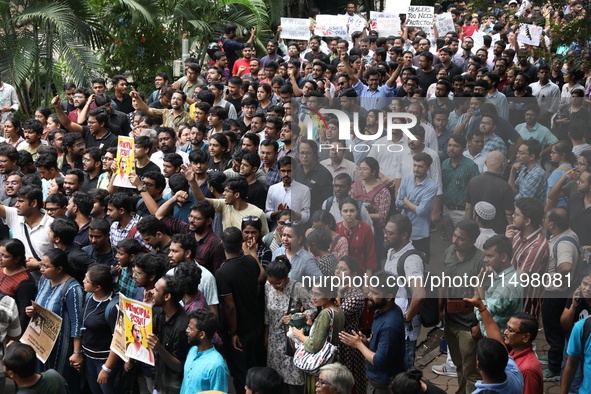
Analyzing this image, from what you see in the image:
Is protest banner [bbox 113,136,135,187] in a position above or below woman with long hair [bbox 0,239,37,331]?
above

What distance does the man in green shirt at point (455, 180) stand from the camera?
200 inches

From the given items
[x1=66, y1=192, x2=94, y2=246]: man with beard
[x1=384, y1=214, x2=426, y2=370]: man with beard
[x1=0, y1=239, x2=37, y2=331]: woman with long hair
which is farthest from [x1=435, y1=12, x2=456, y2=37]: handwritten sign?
[x1=0, y1=239, x2=37, y2=331]: woman with long hair

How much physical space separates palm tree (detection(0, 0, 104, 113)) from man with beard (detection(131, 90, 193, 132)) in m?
2.39

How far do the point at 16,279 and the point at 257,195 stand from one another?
2.39m

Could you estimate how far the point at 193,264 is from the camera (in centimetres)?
522

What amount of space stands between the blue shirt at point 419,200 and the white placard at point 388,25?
11277mm

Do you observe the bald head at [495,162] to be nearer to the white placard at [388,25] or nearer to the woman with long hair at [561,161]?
the woman with long hair at [561,161]

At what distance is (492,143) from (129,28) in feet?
33.8

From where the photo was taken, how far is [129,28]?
554 inches

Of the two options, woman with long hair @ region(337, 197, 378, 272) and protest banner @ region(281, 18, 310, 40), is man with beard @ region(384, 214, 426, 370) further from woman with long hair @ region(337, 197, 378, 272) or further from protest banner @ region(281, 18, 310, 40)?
protest banner @ region(281, 18, 310, 40)

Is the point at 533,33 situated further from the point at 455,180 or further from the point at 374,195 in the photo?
the point at 374,195

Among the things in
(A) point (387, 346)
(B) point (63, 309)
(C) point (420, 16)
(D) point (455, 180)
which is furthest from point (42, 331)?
(C) point (420, 16)

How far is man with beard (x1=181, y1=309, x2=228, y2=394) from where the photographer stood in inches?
184

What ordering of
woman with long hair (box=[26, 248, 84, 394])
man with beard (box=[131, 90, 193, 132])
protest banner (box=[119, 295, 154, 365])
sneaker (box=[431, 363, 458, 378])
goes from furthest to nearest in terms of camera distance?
man with beard (box=[131, 90, 193, 132]) → sneaker (box=[431, 363, 458, 378]) → woman with long hair (box=[26, 248, 84, 394]) → protest banner (box=[119, 295, 154, 365])
